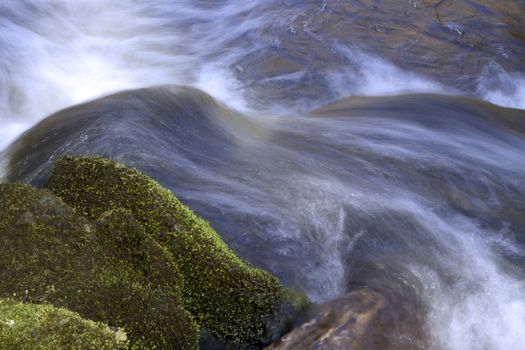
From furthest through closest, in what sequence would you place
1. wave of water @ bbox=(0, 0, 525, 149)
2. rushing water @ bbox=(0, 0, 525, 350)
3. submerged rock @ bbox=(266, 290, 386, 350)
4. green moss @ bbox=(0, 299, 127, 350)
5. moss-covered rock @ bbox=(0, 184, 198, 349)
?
wave of water @ bbox=(0, 0, 525, 149) → rushing water @ bbox=(0, 0, 525, 350) → submerged rock @ bbox=(266, 290, 386, 350) → moss-covered rock @ bbox=(0, 184, 198, 349) → green moss @ bbox=(0, 299, 127, 350)

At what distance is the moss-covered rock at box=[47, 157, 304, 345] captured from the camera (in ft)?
11.3

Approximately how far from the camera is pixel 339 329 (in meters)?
3.45

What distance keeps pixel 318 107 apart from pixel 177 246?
5312 mm

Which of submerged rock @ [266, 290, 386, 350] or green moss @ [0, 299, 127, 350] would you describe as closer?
green moss @ [0, 299, 127, 350]

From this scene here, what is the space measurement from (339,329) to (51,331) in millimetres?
1517

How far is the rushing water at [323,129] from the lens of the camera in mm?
4250

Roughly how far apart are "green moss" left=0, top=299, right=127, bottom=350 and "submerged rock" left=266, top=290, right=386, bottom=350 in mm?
1028

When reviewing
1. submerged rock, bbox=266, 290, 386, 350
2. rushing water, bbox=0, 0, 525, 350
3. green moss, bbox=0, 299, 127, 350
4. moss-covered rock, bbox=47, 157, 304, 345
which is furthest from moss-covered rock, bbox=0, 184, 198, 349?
rushing water, bbox=0, 0, 525, 350

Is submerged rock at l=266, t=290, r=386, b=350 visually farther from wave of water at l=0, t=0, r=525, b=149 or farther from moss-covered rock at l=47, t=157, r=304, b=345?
wave of water at l=0, t=0, r=525, b=149

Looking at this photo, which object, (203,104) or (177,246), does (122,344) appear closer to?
(177,246)

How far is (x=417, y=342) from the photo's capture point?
12.0 feet

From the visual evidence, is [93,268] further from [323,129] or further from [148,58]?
[148,58]

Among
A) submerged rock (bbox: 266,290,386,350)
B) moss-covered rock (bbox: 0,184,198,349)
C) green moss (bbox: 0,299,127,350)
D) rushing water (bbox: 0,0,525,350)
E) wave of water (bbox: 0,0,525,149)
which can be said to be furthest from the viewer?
wave of water (bbox: 0,0,525,149)

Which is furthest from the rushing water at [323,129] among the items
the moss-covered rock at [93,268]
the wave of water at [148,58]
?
the moss-covered rock at [93,268]
